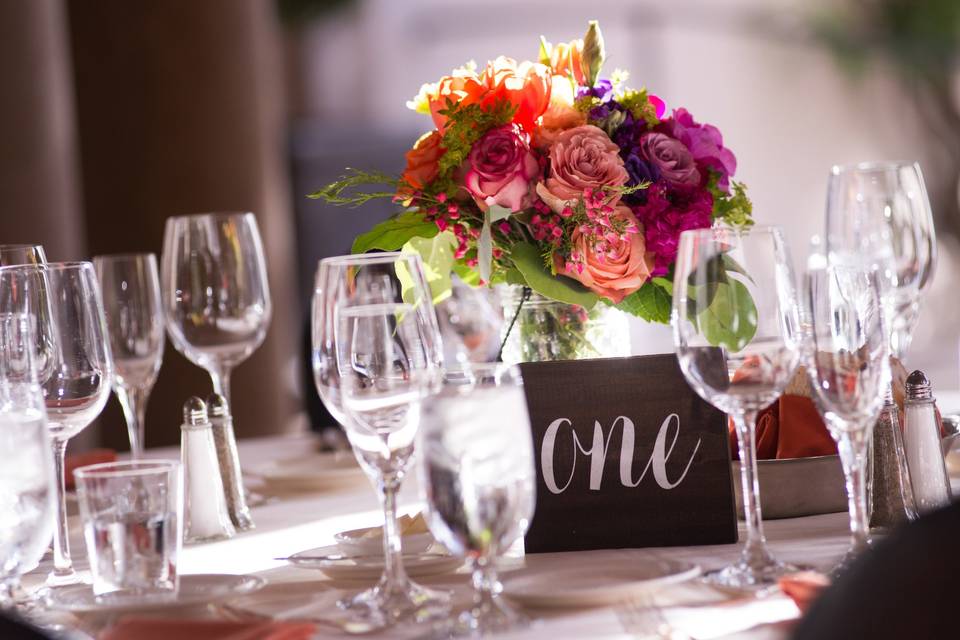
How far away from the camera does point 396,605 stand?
3.31 feet

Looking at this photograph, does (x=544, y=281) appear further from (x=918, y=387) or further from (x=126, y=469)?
(x=126, y=469)

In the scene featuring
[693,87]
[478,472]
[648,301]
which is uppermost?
[693,87]

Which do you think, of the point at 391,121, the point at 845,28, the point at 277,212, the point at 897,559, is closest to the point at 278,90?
the point at 391,121

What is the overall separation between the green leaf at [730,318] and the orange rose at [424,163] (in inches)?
16.4

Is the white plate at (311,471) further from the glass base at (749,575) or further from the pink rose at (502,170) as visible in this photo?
the glass base at (749,575)

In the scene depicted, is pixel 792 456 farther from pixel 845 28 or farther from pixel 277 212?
pixel 845 28

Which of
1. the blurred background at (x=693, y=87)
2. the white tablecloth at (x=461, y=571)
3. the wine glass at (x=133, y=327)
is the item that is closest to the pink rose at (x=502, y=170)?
the white tablecloth at (x=461, y=571)

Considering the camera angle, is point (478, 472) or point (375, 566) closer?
point (478, 472)

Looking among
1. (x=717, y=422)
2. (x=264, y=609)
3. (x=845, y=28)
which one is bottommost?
(x=264, y=609)

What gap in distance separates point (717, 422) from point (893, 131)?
10687mm

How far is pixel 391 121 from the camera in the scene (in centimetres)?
1036

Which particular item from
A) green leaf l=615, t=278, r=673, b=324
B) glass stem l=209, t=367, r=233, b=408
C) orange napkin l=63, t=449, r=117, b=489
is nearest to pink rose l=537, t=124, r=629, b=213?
green leaf l=615, t=278, r=673, b=324

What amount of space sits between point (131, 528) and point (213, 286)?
651 millimetres

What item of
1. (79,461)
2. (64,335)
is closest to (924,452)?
(64,335)
